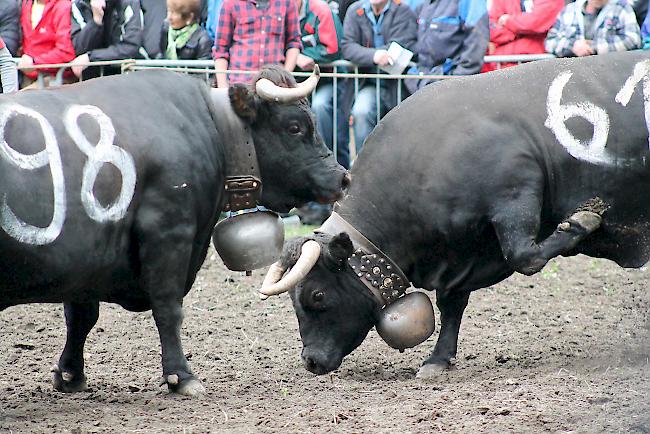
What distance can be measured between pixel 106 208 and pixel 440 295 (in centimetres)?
231

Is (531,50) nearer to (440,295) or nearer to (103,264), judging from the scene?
(440,295)

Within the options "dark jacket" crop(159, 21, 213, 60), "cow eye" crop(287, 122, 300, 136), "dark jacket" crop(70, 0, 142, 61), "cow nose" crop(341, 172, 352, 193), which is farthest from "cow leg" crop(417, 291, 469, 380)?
"dark jacket" crop(70, 0, 142, 61)

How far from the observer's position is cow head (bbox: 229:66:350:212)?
6.19m

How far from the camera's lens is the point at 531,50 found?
33.0 ft

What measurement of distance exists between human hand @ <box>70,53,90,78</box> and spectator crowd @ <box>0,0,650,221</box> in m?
0.01

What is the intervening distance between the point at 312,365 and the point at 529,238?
4.48 ft

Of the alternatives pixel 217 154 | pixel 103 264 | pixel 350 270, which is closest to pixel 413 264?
pixel 350 270

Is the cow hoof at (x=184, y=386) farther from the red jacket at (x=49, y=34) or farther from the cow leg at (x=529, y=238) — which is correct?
the red jacket at (x=49, y=34)

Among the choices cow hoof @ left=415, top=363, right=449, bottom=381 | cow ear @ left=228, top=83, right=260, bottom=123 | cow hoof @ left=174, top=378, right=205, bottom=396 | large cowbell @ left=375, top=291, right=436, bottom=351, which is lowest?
cow hoof @ left=415, top=363, right=449, bottom=381

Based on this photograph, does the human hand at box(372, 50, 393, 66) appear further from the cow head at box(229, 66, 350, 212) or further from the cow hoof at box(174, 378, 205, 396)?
the cow hoof at box(174, 378, 205, 396)

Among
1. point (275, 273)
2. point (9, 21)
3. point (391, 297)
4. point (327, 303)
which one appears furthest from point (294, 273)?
point (9, 21)

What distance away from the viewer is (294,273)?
6152 millimetres

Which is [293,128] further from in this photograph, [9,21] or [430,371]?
[9,21]

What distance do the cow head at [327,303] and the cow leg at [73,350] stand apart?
101cm
